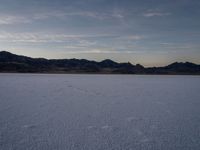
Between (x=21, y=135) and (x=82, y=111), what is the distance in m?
2.54

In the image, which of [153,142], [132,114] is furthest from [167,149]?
[132,114]

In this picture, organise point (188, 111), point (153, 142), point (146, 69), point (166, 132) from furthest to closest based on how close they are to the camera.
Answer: point (146, 69), point (188, 111), point (166, 132), point (153, 142)

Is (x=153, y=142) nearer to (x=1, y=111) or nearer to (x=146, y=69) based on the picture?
(x=1, y=111)

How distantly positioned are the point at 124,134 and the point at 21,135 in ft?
6.80

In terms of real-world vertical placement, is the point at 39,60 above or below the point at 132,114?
above

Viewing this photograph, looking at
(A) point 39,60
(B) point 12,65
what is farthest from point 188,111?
(A) point 39,60

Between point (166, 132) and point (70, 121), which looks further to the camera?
point (70, 121)

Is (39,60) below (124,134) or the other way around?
the other way around

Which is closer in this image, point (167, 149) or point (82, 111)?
point (167, 149)

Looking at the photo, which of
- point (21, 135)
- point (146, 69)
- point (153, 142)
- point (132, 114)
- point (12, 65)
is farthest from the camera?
point (146, 69)

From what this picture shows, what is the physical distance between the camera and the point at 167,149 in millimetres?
3369

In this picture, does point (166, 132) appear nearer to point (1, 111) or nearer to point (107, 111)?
point (107, 111)

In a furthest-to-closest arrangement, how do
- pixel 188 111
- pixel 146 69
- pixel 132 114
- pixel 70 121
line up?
pixel 146 69 → pixel 188 111 → pixel 132 114 → pixel 70 121

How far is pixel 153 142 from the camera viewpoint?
3680mm
